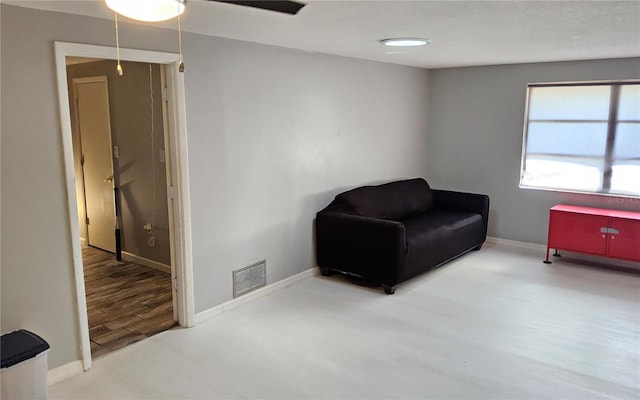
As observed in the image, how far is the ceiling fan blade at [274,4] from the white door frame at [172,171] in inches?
42.9

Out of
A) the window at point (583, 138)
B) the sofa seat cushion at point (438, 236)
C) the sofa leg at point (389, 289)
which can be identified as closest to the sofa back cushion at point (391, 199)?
the sofa seat cushion at point (438, 236)

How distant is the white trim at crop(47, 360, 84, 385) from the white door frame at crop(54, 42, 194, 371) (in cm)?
4

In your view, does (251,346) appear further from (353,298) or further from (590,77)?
(590,77)

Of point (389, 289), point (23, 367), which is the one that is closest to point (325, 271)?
point (389, 289)

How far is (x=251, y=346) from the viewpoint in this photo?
3227 millimetres

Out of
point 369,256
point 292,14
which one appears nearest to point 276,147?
point 369,256

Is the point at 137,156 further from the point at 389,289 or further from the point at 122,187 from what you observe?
the point at 389,289

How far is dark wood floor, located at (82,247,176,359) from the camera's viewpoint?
3.40 metres

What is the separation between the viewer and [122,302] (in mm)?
3996

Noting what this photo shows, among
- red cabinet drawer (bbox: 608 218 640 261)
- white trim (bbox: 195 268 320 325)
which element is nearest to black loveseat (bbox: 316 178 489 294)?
white trim (bbox: 195 268 320 325)

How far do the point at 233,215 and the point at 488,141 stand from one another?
11.4 ft

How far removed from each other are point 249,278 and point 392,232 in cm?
129

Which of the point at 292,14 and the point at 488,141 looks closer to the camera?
the point at 292,14

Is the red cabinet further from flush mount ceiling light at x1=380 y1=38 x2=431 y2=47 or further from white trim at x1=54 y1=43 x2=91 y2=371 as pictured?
white trim at x1=54 y1=43 x2=91 y2=371
